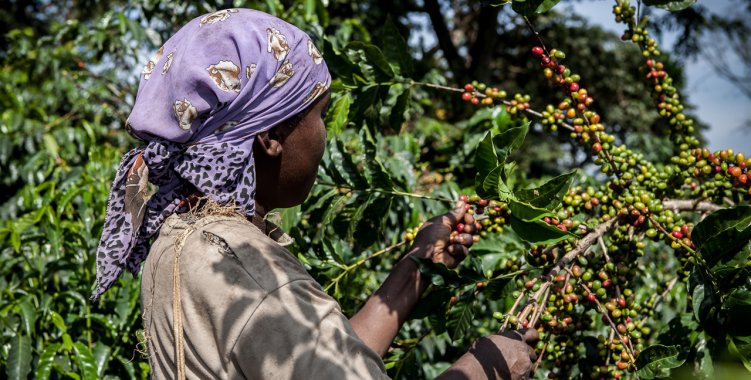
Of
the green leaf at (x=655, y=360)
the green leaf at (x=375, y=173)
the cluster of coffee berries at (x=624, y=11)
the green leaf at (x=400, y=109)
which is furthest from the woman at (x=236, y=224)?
the cluster of coffee berries at (x=624, y=11)

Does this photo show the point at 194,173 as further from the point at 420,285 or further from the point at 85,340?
the point at 85,340

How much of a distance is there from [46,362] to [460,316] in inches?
59.9

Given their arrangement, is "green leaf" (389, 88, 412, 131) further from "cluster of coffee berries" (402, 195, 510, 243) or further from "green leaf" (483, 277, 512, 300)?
"green leaf" (483, 277, 512, 300)

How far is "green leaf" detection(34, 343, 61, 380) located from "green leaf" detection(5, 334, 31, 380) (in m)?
0.05

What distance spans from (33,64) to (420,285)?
5.26m

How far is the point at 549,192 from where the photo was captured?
1.47m

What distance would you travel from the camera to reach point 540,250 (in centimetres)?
187

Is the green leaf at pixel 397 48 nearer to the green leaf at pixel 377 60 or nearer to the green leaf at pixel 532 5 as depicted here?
the green leaf at pixel 377 60

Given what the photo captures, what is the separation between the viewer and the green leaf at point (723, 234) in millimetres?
1452

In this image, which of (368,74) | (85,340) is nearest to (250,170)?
(368,74)

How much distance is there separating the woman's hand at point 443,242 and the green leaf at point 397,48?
0.74 meters

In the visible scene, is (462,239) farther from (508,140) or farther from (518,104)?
(518,104)

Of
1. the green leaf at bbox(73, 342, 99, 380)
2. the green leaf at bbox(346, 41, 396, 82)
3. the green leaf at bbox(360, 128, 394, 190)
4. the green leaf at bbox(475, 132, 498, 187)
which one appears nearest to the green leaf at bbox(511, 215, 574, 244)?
the green leaf at bbox(475, 132, 498, 187)

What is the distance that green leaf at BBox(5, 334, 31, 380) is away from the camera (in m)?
2.54
